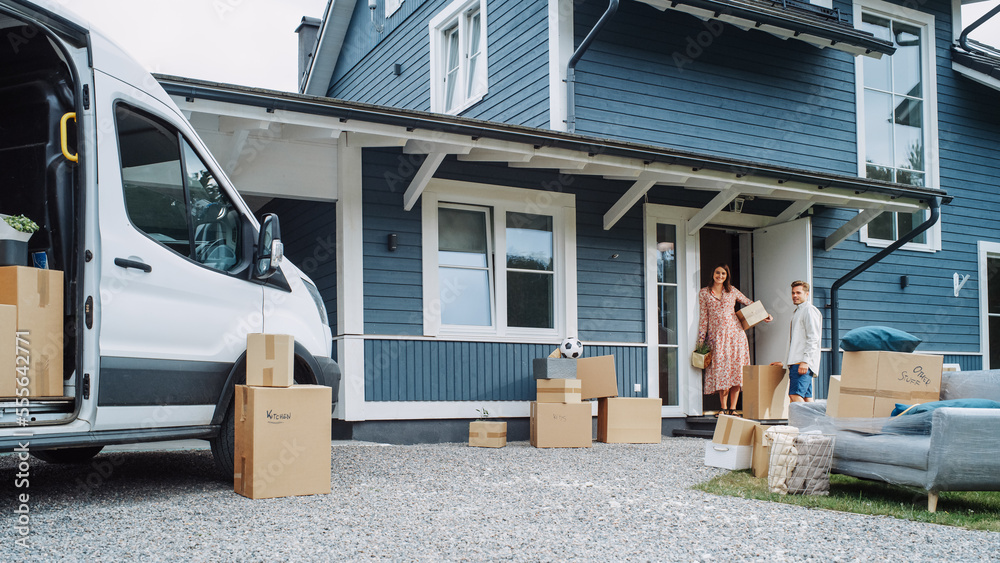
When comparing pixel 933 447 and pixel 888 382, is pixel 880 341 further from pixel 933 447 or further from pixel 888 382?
pixel 933 447

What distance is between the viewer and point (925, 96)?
12.4 meters

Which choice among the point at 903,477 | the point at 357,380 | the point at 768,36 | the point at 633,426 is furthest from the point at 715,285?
the point at 903,477

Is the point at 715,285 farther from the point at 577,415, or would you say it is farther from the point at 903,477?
the point at 903,477

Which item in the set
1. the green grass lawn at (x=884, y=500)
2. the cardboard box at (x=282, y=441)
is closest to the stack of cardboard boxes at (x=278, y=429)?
the cardboard box at (x=282, y=441)

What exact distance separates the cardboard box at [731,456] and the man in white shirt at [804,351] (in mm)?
2221

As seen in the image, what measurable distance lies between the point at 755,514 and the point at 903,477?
97 centimetres

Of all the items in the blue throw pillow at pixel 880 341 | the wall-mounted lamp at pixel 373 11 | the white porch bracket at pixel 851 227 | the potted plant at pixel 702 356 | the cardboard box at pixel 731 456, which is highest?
the wall-mounted lamp at pixel 373 11

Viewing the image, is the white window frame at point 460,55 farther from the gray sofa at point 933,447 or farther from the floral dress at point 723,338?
the gray sofa at point 933,447

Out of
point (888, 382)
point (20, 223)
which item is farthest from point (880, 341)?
point (20, 223)

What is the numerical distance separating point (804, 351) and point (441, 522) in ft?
17.7

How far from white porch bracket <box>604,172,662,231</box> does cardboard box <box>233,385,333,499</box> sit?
4833 mm

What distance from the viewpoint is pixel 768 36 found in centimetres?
1107

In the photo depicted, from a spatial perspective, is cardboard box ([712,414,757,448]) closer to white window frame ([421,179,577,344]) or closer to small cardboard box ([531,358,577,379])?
small cardboard box ([531,358,577,379])

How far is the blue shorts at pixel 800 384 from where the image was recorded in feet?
27.6
